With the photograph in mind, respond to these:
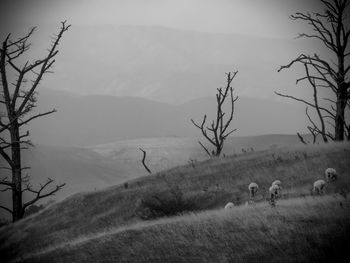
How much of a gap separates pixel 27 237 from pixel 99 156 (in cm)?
14728

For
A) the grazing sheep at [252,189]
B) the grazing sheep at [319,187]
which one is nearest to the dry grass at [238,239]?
the grazing sheep at [319,187]

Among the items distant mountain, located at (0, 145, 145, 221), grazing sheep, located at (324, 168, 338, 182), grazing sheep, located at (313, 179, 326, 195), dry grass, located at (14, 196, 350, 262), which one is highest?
grazing sheep, located at (324, 168, 338, 182)

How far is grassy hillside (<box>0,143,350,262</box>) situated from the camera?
47.4 feet

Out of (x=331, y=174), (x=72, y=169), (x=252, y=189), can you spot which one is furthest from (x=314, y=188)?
(x=72, y=169)

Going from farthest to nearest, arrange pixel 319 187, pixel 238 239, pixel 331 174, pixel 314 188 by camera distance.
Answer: pixel 331 174 → pixel 314 188 → pixel 319 187 → pixel 238 239

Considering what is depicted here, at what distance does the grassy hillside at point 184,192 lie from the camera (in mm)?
14437

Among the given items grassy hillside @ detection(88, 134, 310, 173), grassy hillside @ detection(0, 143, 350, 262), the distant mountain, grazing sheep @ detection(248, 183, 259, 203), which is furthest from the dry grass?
grassy hillside @ detection(88, 134, 310, 173)

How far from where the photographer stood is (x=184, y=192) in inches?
727

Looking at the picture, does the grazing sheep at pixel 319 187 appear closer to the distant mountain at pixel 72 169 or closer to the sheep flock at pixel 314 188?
the sheep flock at pixel 314 188

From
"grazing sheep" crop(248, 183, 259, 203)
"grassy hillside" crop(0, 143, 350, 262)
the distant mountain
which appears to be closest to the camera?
"grassy hillside" crop(0, 143, 350, 262)

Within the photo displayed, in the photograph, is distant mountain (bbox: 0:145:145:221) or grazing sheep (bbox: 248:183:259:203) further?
distant mountain (bbox: 0:145:145:221)

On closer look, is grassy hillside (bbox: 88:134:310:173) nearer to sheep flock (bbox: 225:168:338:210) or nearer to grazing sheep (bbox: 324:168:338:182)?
sheep flock (bbox: 225:168:338:210)

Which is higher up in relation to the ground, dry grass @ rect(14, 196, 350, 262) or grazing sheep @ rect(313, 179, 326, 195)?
grazing sheep @ rect(313, 179, 326, 195)

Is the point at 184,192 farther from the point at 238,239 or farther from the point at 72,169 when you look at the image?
the point at 72,169
